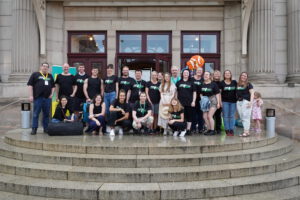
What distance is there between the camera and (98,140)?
7551 millimetres

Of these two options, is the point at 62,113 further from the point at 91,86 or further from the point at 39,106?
the point at 91,86

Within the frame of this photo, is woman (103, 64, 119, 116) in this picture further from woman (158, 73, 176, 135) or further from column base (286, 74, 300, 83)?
column base (286, 74, 300, 83)

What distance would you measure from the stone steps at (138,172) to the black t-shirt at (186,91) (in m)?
2.57

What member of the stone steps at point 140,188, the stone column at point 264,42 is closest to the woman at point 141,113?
the stone steps at point 140,188

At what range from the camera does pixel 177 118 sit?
834cm

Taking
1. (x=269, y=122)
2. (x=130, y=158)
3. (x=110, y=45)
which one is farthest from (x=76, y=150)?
(x=110, y=45)

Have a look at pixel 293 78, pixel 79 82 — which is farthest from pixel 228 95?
pixel 293 78

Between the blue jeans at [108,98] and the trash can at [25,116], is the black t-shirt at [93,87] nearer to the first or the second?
the blue jeans at [108,98]

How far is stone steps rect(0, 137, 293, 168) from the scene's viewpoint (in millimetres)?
6074

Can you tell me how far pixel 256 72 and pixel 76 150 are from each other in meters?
9.94

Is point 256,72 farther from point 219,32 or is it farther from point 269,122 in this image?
point 269,122

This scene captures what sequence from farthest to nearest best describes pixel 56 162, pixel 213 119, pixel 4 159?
pixel 213 119 → pixel 4 159 → pixel 56 162

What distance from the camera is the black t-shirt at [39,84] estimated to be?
8.27 m

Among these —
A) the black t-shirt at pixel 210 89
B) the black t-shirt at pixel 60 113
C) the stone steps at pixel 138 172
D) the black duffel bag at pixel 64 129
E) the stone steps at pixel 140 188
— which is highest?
the black t-shirt at pixel 210 89
